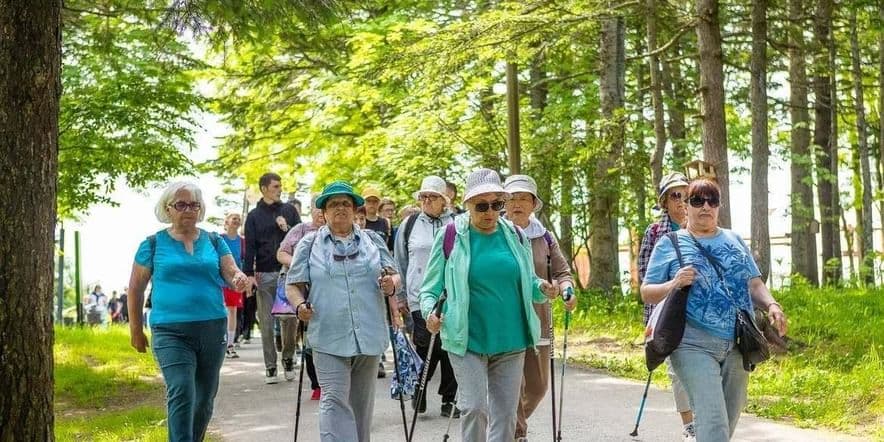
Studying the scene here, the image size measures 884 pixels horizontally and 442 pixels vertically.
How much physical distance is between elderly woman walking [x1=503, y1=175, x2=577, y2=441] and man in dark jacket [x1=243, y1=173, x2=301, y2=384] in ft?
17.7

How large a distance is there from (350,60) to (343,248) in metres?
16.7

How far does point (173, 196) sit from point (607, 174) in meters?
13.4

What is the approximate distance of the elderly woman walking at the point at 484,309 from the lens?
6.56 m

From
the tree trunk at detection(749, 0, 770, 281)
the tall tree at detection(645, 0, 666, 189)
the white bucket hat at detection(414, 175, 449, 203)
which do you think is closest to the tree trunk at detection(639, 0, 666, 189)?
the tall tree at detection(645, 0, 666, 189)

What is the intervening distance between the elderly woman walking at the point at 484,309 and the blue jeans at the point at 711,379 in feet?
3.06

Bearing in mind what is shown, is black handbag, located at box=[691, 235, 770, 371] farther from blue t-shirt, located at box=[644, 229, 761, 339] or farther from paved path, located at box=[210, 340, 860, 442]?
paved path, located at box=[210, 340, 860, 442]

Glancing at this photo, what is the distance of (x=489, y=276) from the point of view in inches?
263

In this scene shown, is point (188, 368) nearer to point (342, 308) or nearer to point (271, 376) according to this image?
point (342, 308)

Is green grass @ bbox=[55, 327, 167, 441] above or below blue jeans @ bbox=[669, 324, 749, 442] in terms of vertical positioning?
below

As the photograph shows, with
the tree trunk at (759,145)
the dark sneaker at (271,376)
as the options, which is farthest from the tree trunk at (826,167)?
the dark sneaker at (271,376)

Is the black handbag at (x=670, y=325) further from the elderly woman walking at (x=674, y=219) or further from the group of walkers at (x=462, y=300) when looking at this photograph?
the elderly woman walking at (x=674, y=219)

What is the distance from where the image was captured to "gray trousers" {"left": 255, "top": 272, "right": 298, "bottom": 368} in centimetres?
1242

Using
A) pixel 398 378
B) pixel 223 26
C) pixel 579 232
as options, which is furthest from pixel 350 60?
pixel 398 378

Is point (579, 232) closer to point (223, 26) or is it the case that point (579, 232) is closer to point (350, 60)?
point (350, 60)
